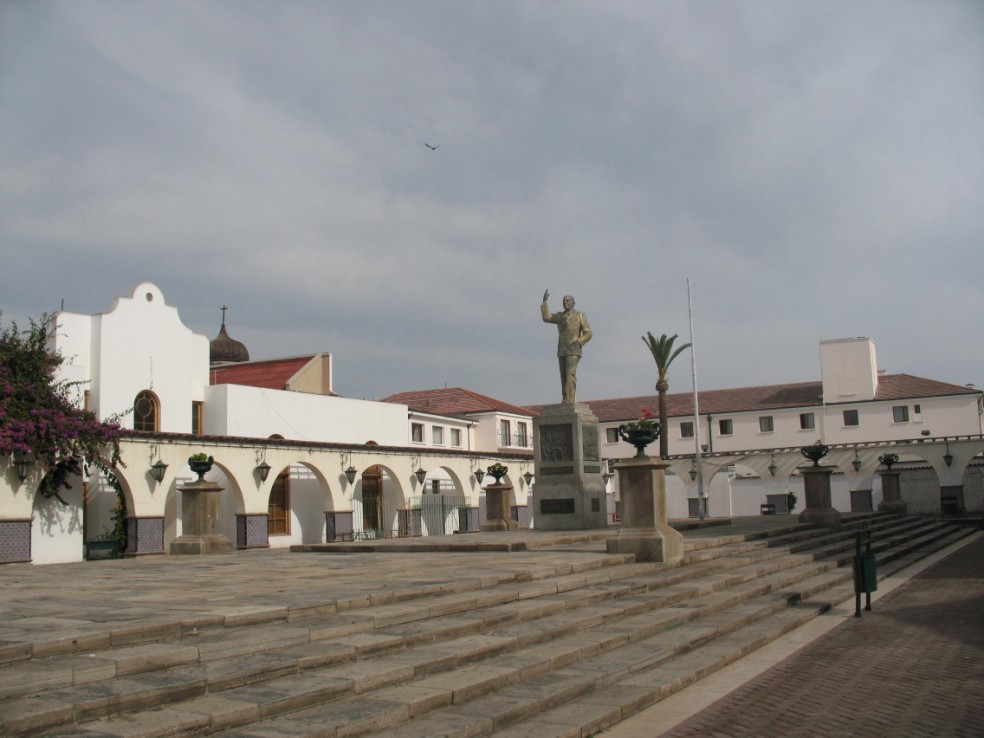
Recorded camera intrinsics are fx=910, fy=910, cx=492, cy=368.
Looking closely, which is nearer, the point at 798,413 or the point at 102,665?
the point at 102,665

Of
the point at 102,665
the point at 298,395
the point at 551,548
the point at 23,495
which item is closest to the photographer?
the point at 102,665

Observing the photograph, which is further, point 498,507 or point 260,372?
point 260,372

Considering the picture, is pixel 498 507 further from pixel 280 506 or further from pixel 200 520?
pixel 200 520

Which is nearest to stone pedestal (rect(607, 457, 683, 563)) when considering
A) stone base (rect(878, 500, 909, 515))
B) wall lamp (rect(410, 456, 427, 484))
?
wall lamp (rect(410, 456, 427, 484))

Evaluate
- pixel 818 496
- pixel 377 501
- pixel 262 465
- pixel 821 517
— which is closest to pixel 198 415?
pixel 262 465

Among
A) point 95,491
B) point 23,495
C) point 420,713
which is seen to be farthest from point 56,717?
point 95,491

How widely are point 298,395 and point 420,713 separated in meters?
26.2

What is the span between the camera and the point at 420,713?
5.65 meters

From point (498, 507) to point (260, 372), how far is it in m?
17.4

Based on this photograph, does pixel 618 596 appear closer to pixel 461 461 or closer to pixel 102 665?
pixel 102 665

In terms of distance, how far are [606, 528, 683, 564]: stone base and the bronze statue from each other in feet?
27.0

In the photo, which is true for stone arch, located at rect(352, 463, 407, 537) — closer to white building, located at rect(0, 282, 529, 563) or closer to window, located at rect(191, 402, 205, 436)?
white building, located at rect(0, 282, 529, 563)

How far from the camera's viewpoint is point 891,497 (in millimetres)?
31453

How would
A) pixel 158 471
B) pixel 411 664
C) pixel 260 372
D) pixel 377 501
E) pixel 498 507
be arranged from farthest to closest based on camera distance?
1. pixel 260 372
2. pixel 377 501
3. pixel 498 507
4. pixel 158 471
5. pixel 411 664
